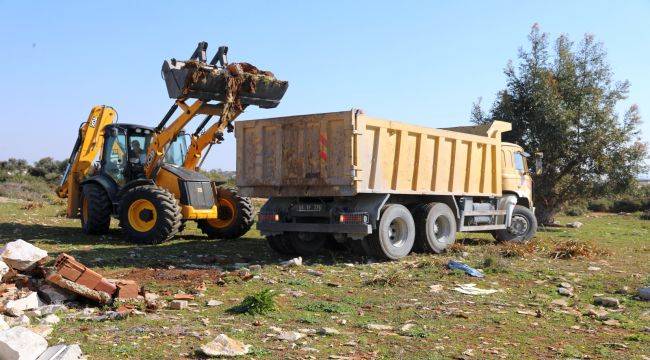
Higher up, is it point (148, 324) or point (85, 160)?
point (85, 160)

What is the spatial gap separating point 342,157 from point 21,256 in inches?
198

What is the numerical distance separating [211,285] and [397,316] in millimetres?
2599

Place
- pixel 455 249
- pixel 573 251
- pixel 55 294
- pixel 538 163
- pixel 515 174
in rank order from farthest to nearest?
pixel 538 163
pixel 515 174
pixel 455 249
pixel 573 251
pixel 55 294

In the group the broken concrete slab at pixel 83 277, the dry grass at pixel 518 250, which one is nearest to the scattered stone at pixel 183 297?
the broken concrete slab at pixel 83 277

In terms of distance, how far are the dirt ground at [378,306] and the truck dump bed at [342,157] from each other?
1.31 metres

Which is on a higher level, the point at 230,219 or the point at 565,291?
the point at 230,219

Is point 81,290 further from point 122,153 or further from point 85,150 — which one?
point 85,150

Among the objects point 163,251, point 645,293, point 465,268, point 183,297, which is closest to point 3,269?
point 183,297

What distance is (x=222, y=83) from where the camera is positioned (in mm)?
13172

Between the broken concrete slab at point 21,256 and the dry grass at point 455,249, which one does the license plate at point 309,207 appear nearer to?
the dry grass at point 455,249

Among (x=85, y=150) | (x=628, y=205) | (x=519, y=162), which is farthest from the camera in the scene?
(x=628, y=205)

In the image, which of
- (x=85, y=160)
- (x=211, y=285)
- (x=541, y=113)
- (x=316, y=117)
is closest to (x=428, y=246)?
(x=316, y=117)

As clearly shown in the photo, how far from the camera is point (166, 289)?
25.4ft

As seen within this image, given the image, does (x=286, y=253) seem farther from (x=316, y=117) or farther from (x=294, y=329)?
(x=294, y=329)
